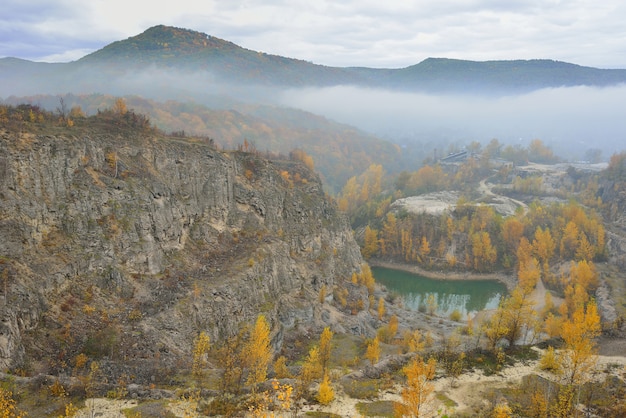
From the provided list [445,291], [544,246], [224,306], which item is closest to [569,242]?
[544,246]

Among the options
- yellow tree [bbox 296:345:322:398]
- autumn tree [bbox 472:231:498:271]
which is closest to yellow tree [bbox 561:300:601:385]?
yellow tree [bbox 296:345:322:398]

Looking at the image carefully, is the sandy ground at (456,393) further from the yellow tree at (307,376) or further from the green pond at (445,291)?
the green pond at (445,291)

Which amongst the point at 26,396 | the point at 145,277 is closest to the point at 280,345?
the point at 145,277

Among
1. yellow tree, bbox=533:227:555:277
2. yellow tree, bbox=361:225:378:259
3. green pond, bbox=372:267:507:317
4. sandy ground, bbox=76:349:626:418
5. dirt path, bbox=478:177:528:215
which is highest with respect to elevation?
dirt path, bbox=478:177:528:215

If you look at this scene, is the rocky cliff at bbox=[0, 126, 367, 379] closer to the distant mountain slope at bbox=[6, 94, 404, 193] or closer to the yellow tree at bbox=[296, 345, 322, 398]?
the yellow tree at bbox=[296, 345, 322, 398]

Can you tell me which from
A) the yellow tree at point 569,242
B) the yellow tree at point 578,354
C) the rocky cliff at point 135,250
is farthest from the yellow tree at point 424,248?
the yellow tree at point 578,354

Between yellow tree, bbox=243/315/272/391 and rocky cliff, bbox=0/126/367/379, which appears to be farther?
rocky cliff, bbox=0/126/367/379

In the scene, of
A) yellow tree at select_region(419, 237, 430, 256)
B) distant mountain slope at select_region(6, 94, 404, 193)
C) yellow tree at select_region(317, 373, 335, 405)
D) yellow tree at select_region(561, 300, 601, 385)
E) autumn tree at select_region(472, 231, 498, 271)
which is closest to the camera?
yellow tree at select_region(317, 373, 335, 405)

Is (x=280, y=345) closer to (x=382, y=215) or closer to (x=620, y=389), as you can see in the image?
(x=620, y=389)
